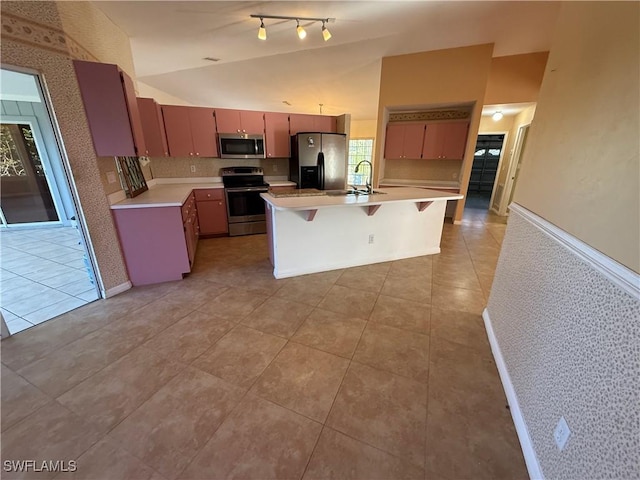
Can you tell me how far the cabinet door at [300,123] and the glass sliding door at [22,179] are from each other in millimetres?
4668

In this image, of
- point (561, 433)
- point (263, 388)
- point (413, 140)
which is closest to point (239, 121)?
point (413, 140)

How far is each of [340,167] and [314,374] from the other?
4.03 metres

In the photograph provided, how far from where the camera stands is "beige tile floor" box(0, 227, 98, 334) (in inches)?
94.4

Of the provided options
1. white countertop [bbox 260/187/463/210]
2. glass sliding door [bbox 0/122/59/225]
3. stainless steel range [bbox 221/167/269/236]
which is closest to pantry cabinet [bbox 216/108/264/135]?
stainless steel range [bbox 221/167/269/236]

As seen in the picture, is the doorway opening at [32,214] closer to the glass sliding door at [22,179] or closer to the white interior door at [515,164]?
the glass sliding door at [22,179]

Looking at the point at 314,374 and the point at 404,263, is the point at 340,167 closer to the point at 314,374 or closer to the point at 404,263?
the point at 404,263

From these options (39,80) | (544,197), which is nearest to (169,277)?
(39,80)

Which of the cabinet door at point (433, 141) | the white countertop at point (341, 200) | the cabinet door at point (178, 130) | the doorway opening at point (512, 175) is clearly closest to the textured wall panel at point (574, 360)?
the white countertop at point (341, 200)

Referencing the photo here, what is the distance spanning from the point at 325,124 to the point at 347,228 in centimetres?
291

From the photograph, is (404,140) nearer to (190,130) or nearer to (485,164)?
(190,130)

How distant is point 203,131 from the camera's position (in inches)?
170

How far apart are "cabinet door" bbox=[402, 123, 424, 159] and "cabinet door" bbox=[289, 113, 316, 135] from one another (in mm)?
2046

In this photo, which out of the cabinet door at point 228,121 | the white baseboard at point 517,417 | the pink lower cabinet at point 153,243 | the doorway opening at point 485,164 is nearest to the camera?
the white baseboard at point 517,417

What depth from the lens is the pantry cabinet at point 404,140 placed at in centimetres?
545
